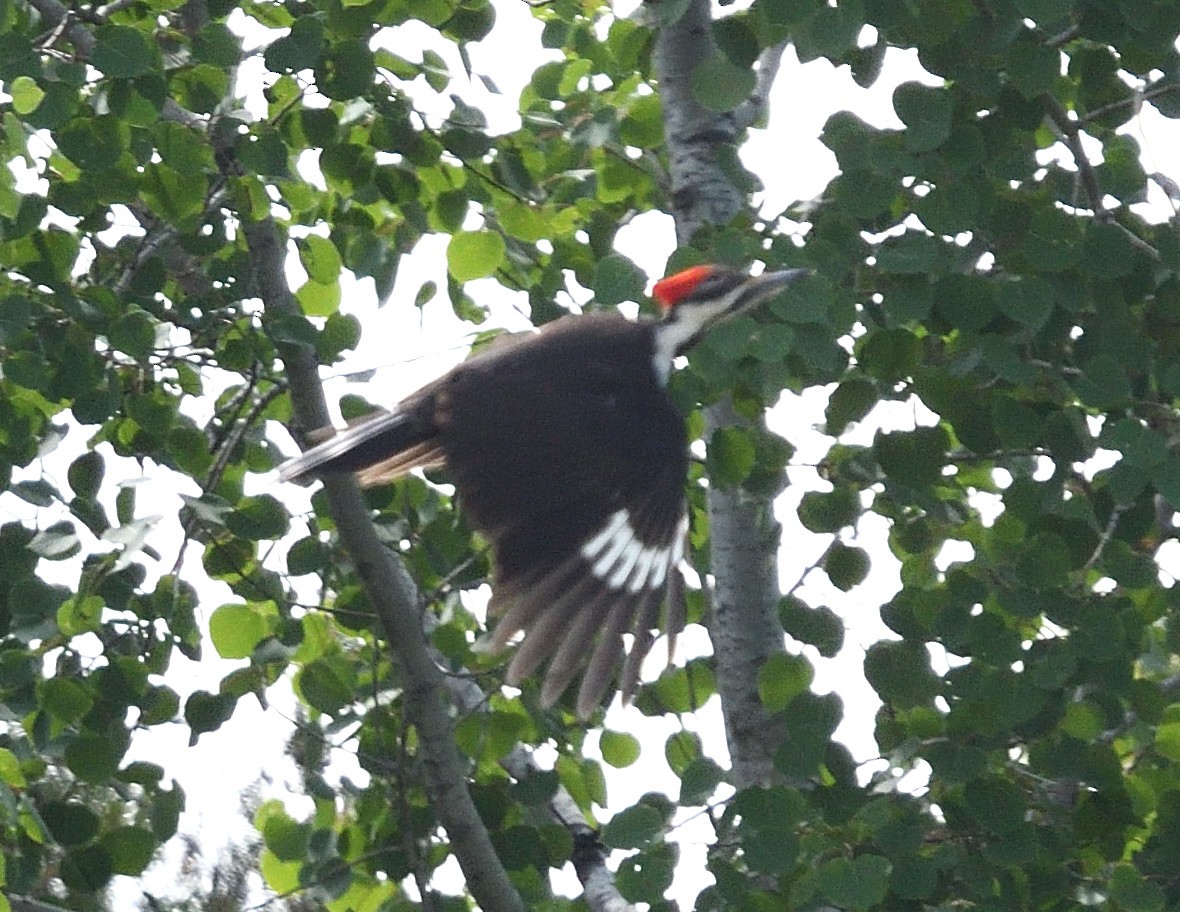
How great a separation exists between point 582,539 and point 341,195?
836 mm

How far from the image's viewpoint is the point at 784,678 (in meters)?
3.04

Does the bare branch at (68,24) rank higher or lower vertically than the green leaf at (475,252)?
higher

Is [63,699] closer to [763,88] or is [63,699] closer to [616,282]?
[616,282]

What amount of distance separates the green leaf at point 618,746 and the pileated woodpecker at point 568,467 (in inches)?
7.4

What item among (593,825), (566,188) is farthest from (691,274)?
(593,825)

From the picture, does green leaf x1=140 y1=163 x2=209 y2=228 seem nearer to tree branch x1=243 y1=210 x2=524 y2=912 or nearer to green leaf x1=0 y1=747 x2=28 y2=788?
tree branch x1=243 y1=210 x2=524 y2=912

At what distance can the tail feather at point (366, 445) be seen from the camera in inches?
138

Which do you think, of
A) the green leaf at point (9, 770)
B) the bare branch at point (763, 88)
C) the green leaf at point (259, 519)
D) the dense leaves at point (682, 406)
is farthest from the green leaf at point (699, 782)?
the bare branch at point (763, 88)

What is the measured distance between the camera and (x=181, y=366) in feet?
11.1

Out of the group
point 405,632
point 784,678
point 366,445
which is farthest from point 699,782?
point 366,445

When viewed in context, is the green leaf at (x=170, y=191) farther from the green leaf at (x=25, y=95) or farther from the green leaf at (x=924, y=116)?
the green leaf at (x=924, y=116)

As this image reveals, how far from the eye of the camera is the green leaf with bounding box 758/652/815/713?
3.03 meters

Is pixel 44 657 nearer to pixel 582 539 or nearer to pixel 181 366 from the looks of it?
pixel 181 366

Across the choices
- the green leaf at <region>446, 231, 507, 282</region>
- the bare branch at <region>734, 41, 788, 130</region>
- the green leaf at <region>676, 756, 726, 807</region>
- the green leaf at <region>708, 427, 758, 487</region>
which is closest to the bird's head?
the bare branch at <region>734, 41, 788, 130</region>
